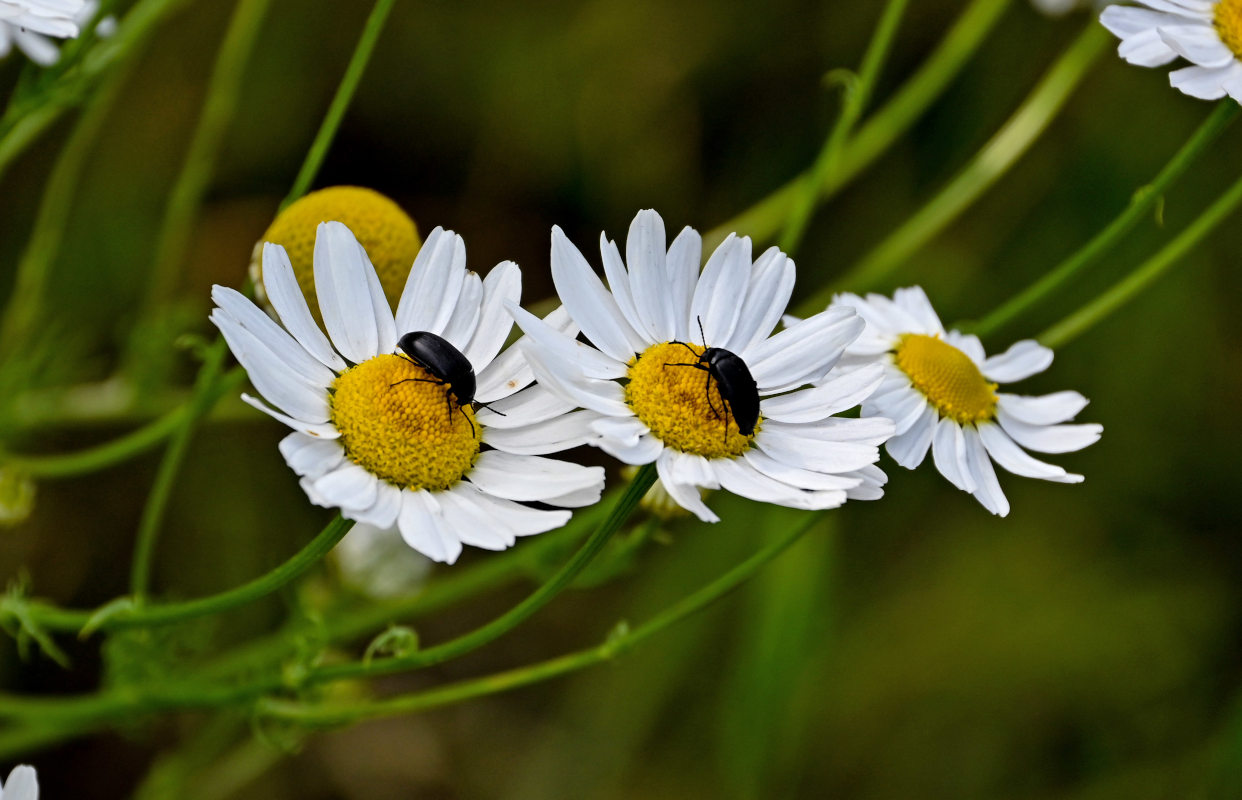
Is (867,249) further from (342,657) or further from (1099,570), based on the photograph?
(342,657)

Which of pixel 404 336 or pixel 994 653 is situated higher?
pixel 404 336

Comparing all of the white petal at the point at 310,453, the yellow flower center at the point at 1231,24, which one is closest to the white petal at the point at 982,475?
the yellow flower center at the point at 1231,24

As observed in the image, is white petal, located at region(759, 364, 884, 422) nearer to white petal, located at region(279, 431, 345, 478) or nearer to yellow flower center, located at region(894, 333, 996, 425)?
yellow flower center, located at region(894, 333, 996, 425)

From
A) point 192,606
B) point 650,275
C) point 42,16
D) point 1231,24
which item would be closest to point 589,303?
point 650,275

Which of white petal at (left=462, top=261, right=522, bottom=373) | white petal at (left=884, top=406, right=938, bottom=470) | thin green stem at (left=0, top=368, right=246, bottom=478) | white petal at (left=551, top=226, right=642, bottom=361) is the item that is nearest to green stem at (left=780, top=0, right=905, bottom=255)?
white petal at (left=884, top=406, right=938, bottom=470)

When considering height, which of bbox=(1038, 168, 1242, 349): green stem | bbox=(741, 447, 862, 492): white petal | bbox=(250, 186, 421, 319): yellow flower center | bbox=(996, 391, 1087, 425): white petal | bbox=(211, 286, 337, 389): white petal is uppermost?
bbox=(250, 186, 421, 319): yellow flower center

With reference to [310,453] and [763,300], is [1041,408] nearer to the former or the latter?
[763,300]

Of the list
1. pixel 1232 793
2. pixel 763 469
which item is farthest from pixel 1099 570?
pixel 763 469
